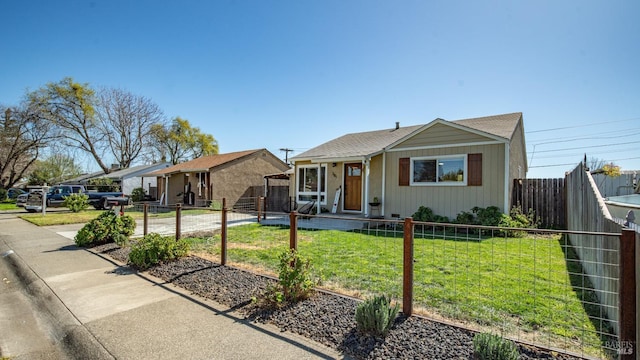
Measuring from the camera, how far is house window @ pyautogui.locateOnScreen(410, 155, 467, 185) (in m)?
10.7

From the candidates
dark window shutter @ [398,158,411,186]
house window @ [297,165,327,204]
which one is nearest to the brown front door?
house window @ [297,165,327,204]

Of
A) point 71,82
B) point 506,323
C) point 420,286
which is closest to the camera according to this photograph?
point 506,323

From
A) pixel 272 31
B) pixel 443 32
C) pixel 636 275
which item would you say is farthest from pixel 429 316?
pixel 272 31

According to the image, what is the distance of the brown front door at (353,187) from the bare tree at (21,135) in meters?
35.4

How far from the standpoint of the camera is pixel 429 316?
3412mm

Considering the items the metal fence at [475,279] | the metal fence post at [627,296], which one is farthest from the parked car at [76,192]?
the metal fence post at [627,296]

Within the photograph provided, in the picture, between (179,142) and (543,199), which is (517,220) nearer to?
(543,199)

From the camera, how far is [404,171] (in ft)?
38.7

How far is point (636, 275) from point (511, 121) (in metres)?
11.4

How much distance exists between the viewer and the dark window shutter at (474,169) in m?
10.3

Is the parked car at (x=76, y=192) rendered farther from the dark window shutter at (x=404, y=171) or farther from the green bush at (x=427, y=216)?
the green bush at (x=427, y=216)

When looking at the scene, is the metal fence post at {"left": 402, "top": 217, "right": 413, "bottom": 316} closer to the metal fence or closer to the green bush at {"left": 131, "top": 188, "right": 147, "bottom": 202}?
A: the metal fence

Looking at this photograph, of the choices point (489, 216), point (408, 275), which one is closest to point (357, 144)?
point (489, 216)

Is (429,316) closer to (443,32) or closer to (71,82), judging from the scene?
(443,32)
